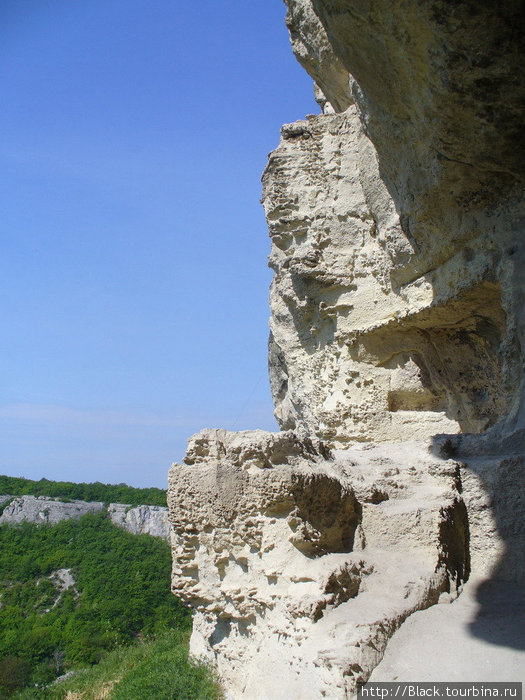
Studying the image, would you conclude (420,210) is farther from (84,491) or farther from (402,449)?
(84,491)

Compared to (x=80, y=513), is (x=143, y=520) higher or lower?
lower

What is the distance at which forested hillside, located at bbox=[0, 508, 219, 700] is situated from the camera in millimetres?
22386

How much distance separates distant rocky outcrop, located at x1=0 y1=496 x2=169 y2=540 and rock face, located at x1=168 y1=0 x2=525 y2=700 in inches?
1231

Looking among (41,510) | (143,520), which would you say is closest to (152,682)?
(143,520)

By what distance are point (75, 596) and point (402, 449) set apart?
92.0 feet

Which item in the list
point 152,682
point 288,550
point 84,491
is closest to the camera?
point 288,550

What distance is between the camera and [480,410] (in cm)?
759

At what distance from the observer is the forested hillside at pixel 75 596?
22.4m

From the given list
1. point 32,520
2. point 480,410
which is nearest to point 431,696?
point 480,410

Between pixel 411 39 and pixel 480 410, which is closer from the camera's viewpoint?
pixel 411 39

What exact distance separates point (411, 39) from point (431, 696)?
14.1 feet

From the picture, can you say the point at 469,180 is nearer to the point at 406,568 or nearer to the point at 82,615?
the point at 406,568

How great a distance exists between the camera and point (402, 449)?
585cm

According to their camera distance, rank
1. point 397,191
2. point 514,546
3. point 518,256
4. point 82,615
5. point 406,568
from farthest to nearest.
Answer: point 82,615 → point 397,191 → point 518,256 → point 514,546 → point 406,568
